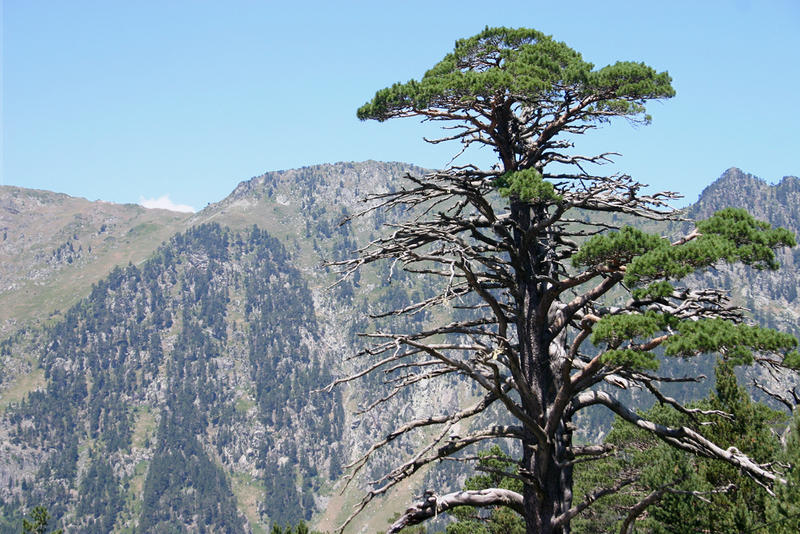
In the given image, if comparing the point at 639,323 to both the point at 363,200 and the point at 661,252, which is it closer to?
the point at 661,252

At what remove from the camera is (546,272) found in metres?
14.2

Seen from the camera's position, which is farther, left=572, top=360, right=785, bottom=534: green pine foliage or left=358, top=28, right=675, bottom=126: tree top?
left=572, top=360, right=785, bottom=534: green pine foliage

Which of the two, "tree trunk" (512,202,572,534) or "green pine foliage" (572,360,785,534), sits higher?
"tree trunk" (512,202,572,534)

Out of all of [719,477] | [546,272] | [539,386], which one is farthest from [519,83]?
[719,477]

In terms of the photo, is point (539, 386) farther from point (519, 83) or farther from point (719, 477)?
point (719, 477)

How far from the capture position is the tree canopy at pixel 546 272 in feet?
36.2

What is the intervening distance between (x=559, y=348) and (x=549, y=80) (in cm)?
505

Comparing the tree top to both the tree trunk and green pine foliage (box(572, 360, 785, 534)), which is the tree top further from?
green pine foliage (box(572, 360, 785, 534))

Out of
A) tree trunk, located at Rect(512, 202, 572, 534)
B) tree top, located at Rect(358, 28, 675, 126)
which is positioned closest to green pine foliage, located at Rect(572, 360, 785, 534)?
tree trunk, located at Rect(512, 202, 572, 534)

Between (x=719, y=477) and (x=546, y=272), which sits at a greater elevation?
(x=546, y=272)

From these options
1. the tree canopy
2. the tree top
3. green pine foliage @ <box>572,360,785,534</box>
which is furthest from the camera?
green pine foliage @ <box>572,360,785,534</box>

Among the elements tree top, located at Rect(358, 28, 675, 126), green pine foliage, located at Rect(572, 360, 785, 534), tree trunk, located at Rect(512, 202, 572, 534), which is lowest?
green pine foliage, located at Rect(572, 360, 785, 534)

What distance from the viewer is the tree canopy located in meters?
11.0

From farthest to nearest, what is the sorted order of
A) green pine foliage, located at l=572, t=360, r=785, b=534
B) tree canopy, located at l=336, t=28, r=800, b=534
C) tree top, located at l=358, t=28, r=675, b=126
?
green pine foliage, located at l=572, t=360, r=785, b=534, tree top, located at l=358, t=28, r=675, b=126, tree canopy, located at l=336, t=28, r=800, b=534
